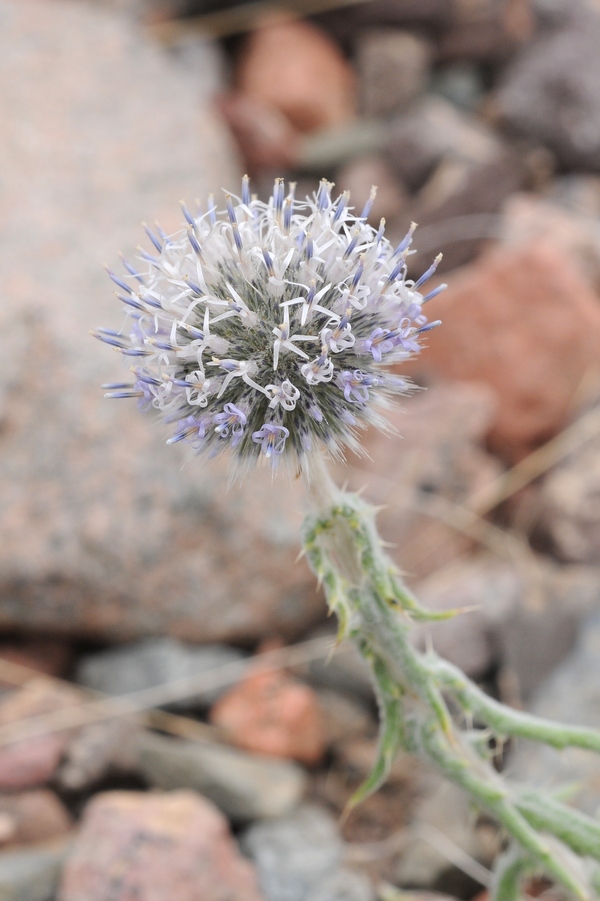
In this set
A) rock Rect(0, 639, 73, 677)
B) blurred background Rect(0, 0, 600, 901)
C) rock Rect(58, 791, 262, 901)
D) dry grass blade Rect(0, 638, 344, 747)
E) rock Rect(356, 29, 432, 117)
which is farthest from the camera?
rock Rect(356, 29, 432, 117)

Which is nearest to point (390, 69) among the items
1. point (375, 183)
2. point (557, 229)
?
point (375, 183)

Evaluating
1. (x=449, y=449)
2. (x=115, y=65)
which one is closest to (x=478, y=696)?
(x=449, y=449)

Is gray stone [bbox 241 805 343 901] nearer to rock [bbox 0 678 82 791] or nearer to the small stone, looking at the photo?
rock [bbox 0 678 82 791]

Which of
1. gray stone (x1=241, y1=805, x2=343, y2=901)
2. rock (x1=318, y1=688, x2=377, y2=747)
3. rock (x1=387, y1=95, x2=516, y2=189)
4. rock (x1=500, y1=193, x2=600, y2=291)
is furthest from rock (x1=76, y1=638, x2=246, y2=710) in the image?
rock (x1=387, y1=95, x2=516, y2=189)

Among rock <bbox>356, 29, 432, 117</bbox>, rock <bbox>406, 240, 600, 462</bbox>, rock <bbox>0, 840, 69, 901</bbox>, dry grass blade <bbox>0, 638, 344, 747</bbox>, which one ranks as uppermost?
rock <bbox>356, 29, 432, 117</bbox>

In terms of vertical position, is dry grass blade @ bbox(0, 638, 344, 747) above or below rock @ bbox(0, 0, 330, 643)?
below

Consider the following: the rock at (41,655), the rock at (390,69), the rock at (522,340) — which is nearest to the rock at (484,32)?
→ the rock at (390,69)
